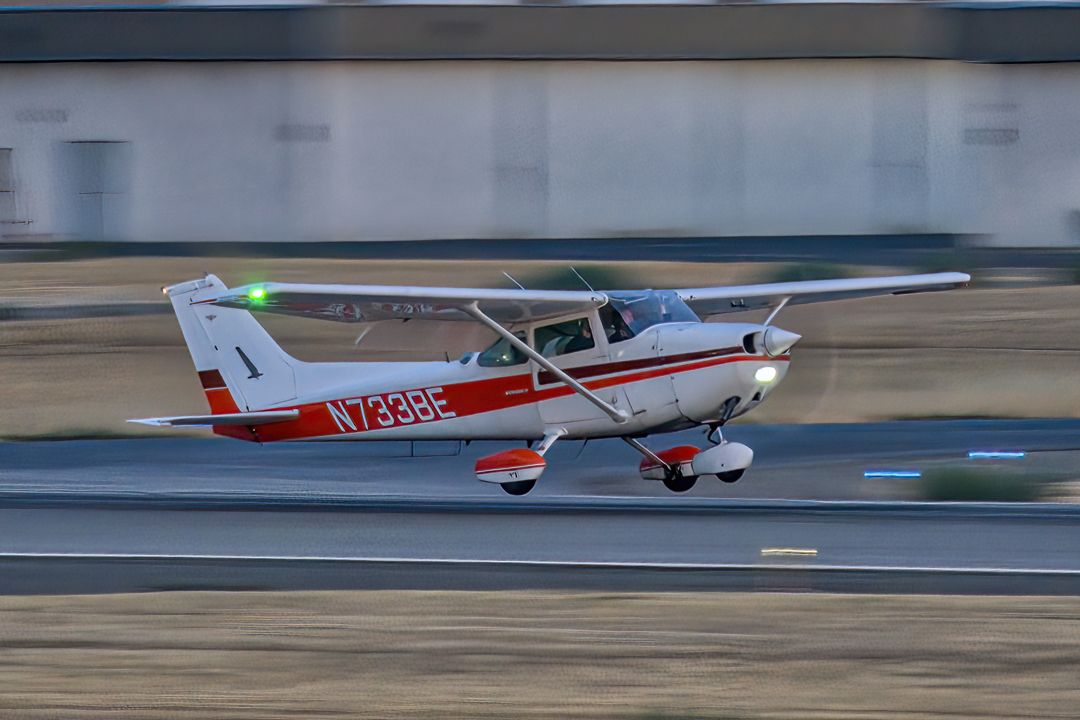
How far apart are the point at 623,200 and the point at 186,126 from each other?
7.75 m

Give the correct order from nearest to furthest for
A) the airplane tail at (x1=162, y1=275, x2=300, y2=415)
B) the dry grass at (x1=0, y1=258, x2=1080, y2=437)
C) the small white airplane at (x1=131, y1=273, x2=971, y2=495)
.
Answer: the small white airplane at (x1=131, y1=273, x2=971, y2=495)
the airplane tail at (x1=162, y1=275, x2=300, y2=415)
the dry grass at (x1=0, y1=258, x2=1080, y2=437)

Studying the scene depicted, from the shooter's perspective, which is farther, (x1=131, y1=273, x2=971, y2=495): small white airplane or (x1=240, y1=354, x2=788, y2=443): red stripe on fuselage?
(x1=240, y1=354, x2=788, y2=443): red stripe on fuselage

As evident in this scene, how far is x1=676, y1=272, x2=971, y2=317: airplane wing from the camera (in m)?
14.8

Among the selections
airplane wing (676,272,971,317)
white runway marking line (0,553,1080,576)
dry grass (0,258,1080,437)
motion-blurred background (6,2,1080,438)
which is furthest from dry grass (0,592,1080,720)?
motion-blurred background (6,2,1080,438)

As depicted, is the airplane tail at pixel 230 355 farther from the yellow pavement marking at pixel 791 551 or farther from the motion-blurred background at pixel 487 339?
the yellow pavement marking at pixel 791 551

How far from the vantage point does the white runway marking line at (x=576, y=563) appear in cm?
1028

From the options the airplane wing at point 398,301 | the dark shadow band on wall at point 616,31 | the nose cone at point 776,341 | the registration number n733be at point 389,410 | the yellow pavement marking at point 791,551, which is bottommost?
the yellow pavement marking at point 791,551

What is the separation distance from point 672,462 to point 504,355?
5.67 ft

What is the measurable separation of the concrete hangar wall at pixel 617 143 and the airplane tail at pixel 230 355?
12348mm

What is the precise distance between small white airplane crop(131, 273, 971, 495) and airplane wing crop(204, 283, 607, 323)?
0.06 ft

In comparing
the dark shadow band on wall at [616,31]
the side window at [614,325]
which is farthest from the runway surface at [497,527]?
the dark shadow band on wall at [616,31]

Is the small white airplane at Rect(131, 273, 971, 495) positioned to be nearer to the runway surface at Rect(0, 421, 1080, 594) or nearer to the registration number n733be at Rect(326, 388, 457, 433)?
the registration number n733be at Rect(326, 388, 457, 433)

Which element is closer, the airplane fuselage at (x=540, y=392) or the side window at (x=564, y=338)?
the airplane fuselage at (x=540, y=392)

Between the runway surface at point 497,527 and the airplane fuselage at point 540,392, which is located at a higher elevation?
the airplane fuselage at point 540,392
